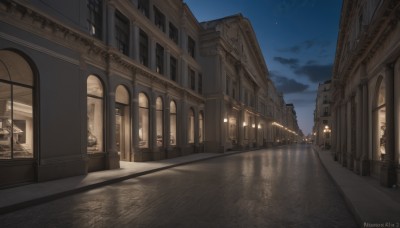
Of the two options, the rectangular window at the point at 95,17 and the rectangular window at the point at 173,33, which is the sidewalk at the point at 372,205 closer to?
the rectangular window at the point at 95,17

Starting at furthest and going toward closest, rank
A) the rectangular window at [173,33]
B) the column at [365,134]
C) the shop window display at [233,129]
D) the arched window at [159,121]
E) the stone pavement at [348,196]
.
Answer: the shop window display at [233,129] → the rectangular window at [173,33] → the arched window at [159,121] → the column at [365,134] → the stone pavement at [348,196]

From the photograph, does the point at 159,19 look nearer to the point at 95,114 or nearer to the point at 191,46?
the point at 191,46

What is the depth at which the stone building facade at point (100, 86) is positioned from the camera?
30.6 feet

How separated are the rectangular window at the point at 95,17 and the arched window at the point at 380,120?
1296cm

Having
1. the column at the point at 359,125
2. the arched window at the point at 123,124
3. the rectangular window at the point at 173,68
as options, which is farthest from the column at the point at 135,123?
the column at the point at 359,125

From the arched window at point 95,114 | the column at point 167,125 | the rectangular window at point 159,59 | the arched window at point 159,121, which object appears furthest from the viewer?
the column at point 167,125

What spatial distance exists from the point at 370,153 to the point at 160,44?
597 inches

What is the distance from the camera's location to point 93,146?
13414 millimetres

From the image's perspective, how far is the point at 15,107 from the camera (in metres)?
9.28

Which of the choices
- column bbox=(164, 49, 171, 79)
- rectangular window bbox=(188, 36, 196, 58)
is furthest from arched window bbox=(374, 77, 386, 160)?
rectangular window bbox=(188, 36, 196, 58)

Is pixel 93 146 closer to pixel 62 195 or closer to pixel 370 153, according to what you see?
pixel 62 195

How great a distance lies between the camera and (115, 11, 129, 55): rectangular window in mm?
Answer: 15677

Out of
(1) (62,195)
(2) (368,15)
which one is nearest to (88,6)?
(1) (62,195)

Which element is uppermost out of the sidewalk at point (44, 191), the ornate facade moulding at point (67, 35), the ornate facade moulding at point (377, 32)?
the ornate facade moulding at point (67, 35)
